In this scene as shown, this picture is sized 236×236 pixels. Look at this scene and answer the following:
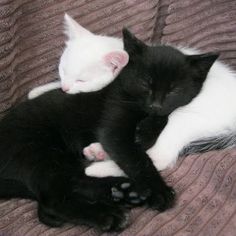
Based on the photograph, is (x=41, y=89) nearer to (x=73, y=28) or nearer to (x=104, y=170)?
(x=73, y=28)

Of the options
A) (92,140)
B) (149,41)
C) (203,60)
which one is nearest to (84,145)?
(92,140)

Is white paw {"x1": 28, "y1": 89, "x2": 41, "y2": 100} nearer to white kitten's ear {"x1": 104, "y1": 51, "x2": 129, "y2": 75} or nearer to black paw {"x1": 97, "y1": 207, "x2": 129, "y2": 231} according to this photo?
white kitten's ear {"x1": 104, "y1": 51, "x2": 129, "y2": 75}

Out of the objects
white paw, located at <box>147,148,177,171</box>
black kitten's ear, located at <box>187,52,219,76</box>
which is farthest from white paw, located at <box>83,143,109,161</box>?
black kitten's ear, located at <box>187,52,219,76</box>

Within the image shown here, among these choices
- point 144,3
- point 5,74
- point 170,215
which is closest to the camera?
point 170,215

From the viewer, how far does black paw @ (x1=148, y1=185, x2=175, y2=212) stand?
1.46 metres

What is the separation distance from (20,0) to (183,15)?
73 cm

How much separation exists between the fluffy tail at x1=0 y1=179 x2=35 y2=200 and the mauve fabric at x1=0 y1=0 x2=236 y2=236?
2cm

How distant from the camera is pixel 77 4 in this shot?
6.60 feet

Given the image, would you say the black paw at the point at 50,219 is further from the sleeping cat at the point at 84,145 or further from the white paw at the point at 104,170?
the white paw at the point at 104,170

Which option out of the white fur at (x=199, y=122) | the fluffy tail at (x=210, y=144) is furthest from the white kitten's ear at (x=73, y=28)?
the fluffy tail at (x=210, y=144)

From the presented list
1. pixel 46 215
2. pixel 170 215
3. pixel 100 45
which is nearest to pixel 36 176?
pixel 46 215

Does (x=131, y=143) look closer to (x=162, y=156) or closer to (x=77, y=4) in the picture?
(x=162, y=156)

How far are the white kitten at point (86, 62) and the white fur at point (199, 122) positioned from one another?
28 cm

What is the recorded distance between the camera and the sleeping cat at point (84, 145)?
4.84 ft
